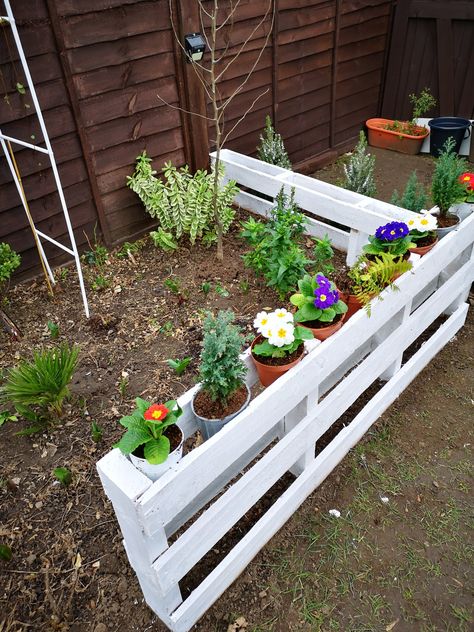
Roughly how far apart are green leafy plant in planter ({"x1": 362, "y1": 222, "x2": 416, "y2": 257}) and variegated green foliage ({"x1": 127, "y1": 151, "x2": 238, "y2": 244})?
6.13ft

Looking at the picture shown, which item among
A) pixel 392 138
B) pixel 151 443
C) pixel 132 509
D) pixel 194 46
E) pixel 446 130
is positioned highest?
pixel 194 46

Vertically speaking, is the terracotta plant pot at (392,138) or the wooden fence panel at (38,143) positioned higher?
the wooden fence panel at (38,143)

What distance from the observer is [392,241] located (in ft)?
8.34

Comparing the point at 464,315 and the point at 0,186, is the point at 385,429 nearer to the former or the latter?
the point at 464,315

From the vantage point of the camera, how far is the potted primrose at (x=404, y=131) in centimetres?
628

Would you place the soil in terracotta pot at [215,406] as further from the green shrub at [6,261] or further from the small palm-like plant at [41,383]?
the green shrub at [6,261]

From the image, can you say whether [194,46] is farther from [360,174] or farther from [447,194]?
[447,194]

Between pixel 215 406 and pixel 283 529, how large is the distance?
37.3 inches

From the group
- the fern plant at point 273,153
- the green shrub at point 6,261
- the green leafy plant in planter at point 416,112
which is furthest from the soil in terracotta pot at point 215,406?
the green leafy plant in planter at point 416,112

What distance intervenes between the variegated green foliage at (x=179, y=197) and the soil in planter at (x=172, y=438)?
2559 millimetres

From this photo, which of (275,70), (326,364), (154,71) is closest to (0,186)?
(154,71)

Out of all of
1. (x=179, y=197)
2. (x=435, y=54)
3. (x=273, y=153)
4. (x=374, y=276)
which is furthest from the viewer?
(x=435, y=54)

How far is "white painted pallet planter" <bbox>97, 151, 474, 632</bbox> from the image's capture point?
5.50ft

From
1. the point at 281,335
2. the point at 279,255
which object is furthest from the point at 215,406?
the point at 279,255
